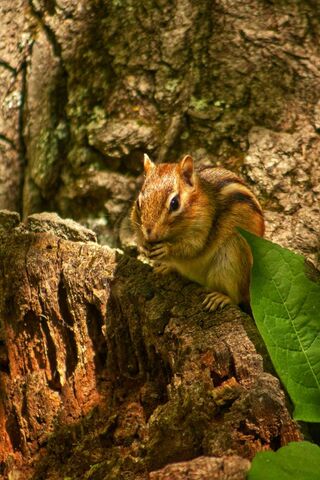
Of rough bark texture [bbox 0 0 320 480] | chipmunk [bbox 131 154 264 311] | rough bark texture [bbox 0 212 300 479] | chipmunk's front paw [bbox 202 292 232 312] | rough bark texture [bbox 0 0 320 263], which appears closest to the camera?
rough bark texture [bbox 0 212 300 479]

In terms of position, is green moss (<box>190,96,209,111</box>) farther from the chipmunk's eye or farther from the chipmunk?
the chipmunk's eye

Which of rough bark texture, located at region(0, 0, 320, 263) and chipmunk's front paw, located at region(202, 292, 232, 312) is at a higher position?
rough bark texture, located at region(0, 0, 320, 263)

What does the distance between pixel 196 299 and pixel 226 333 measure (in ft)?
0.83

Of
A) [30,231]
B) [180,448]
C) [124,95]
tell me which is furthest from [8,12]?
[180,448]

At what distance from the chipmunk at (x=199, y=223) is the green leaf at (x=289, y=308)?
2.27ft

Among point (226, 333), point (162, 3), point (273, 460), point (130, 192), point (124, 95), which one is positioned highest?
point (162, 3)

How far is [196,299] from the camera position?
2504mm

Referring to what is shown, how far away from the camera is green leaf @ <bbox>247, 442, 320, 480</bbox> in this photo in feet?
6.01

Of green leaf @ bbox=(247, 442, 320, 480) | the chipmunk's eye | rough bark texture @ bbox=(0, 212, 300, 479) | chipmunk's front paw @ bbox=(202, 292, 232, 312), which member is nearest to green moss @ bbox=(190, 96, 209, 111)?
the chipmunk's eye

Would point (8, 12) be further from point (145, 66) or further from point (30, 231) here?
point (30, 231)

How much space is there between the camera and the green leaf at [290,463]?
1.83m


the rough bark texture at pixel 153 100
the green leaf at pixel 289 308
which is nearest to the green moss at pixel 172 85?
the rough bark texture at pixel 153 100

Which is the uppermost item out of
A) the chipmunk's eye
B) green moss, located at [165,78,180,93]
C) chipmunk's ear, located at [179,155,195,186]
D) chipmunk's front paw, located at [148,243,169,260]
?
green moss, located at [165,78,180,93]

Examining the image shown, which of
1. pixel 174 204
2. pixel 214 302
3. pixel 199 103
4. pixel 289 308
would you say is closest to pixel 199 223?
pixel 174 204
